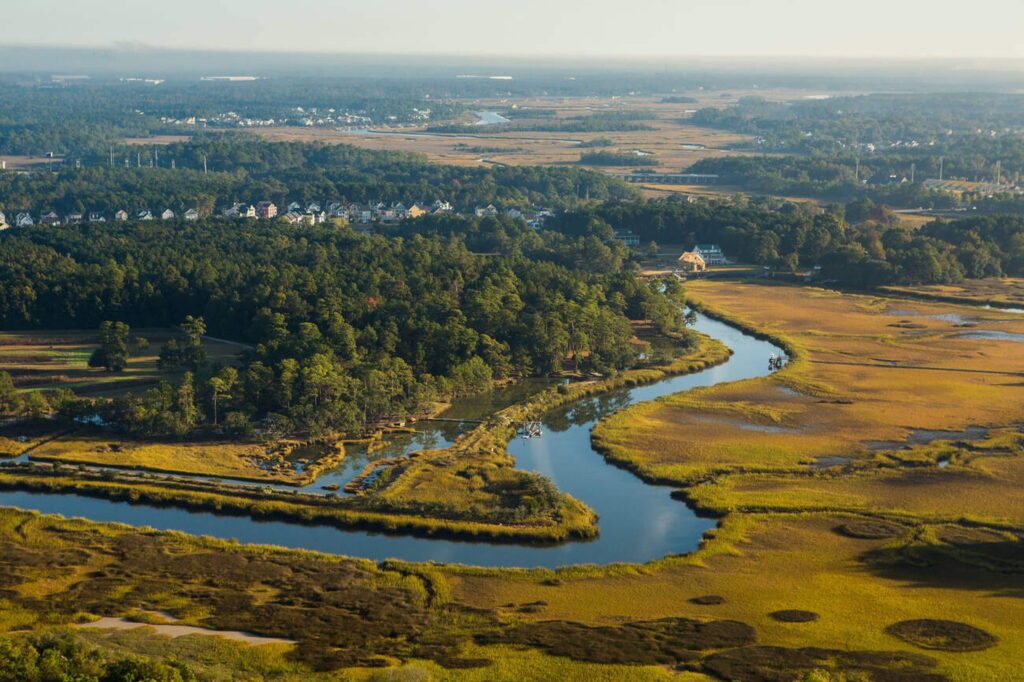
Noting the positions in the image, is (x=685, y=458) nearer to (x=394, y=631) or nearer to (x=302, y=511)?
(x=302, y=511)

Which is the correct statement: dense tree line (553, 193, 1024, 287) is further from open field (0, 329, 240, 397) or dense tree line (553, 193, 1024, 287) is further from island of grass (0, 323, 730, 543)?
island of grass (0, 323, 730, 543)

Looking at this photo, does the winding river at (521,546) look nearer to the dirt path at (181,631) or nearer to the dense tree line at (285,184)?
the dirt path at (181,631)

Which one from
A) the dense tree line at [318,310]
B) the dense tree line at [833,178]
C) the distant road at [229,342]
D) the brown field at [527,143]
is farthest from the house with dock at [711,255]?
the brown field at [527,143]

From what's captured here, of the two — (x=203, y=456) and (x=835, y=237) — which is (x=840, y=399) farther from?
(x=835, y=237)

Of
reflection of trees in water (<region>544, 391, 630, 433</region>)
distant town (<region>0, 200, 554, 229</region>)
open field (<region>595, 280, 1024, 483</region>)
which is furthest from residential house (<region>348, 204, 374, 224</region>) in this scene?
reflection of trees in water (<region>544, 391, 630, 433</region>)

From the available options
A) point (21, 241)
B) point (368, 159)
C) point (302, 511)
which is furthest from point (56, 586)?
point (368, 159)

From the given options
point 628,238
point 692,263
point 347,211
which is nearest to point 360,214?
point 347,211
